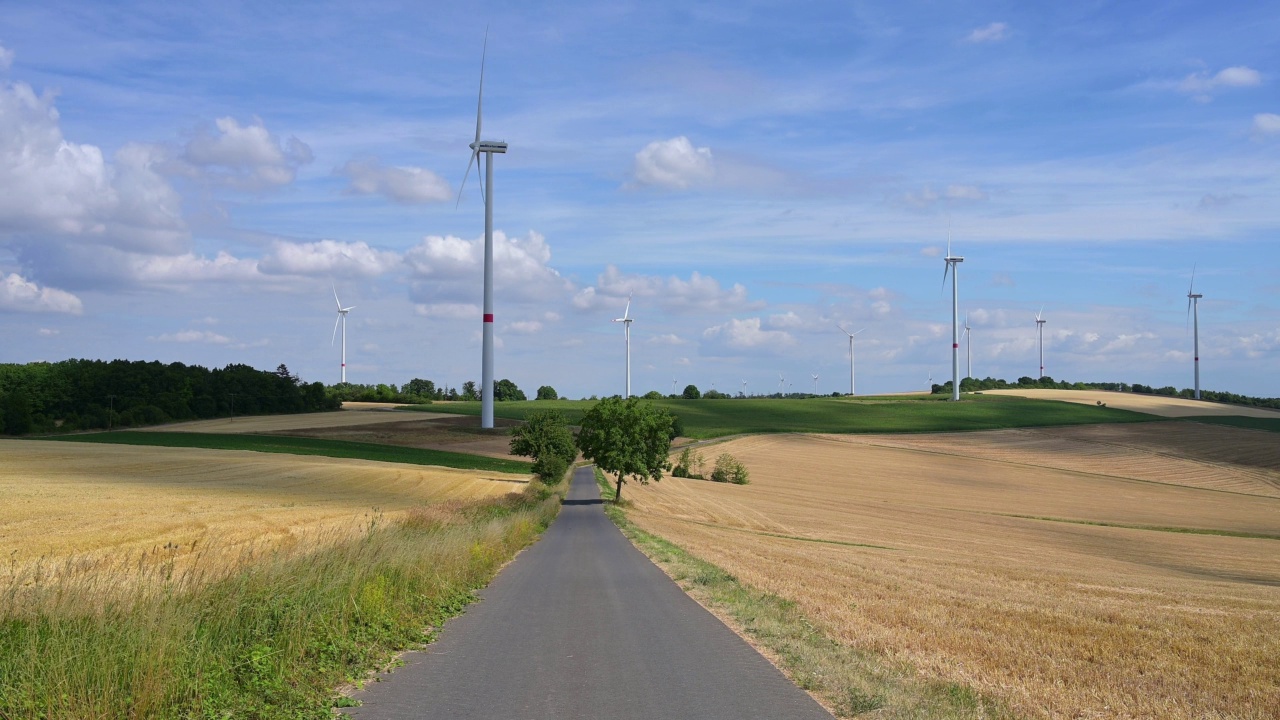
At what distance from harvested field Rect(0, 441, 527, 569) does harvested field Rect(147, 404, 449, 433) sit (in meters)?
32.0

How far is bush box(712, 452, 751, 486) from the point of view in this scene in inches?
3497

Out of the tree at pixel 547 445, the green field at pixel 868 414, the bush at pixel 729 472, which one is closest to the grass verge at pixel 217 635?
the tree at pixel 547 445

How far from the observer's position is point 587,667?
12547 mm

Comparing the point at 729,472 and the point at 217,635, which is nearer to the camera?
the point at 217,635

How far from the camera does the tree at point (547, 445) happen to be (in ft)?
265

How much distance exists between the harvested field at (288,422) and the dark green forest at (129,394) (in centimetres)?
545

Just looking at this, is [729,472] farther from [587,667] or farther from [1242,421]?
[1242,421]

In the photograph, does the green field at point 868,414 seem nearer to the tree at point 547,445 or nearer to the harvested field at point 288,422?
the harvested field at point 288,422

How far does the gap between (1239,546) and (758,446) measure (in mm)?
68971

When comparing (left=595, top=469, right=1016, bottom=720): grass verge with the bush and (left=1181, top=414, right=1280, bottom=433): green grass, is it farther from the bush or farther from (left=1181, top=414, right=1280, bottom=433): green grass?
(left=1181, top=414, right=1280, bottom=433): green grass

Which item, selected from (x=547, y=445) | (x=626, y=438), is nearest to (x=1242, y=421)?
A: (x=547, y=445)

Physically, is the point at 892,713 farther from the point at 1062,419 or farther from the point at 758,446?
the point at 1062,419

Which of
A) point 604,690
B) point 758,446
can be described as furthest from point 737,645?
point 758,446

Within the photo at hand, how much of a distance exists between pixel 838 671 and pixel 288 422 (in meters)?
123
